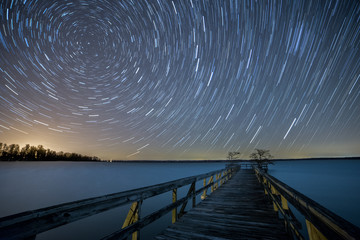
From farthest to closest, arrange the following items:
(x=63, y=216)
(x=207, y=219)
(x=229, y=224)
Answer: (x=207, y=219), (x=229, y=224), (x=63, y=216)

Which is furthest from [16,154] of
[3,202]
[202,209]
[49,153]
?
[202,209]

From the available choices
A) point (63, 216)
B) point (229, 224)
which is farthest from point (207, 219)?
point (63, 216)

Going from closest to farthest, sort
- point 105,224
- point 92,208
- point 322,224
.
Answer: point 322,224 → point 92,208 → point 105,224

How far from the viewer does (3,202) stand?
59.6 feet

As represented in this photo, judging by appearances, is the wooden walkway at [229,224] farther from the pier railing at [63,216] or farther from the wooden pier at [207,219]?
the pier railing at [63,216]

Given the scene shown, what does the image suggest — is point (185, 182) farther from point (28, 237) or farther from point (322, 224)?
point (28, 237)

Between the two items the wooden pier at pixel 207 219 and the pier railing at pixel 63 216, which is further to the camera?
the wooden pier at pixel 207 219

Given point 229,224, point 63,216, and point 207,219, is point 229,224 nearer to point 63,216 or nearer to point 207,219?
point 207,219

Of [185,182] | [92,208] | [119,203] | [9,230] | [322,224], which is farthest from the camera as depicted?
[185,182]

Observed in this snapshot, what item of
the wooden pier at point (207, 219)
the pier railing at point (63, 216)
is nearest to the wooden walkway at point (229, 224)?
the wooden pier at point (207, 219)

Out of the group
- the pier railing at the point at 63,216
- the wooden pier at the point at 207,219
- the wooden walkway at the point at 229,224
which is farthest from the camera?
the wooden walkway at the point at 229,224

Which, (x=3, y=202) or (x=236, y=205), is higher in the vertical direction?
(x=236, y=205)

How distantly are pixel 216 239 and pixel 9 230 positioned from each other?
10.8ft

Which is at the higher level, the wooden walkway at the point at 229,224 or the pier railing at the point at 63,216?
the pier railing at the point at 63,216
